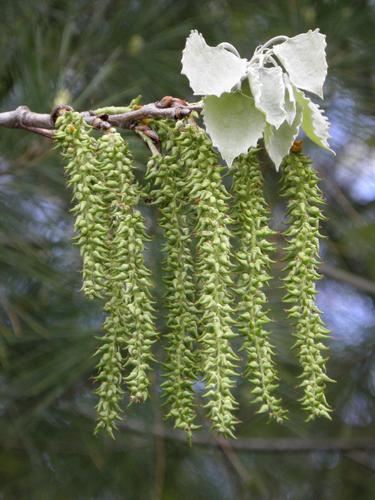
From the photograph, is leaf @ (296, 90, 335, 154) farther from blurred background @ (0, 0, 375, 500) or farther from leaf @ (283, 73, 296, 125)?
blurred background @ (0, 0, 375, 500)

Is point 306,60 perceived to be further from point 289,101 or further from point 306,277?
point 306,277

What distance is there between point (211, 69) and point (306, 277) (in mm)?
180

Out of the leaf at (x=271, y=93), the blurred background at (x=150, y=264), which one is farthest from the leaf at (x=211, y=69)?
the blurred background at (x=150, y=264)

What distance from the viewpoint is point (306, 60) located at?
760mm

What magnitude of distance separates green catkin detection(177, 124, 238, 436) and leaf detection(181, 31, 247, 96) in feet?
0.14

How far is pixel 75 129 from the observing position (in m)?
0.76

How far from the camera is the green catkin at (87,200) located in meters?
0.72

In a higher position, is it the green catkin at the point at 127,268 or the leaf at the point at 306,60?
the leaf at the point at 306,60

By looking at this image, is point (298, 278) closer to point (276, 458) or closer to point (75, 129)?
Result: point (75, 129)

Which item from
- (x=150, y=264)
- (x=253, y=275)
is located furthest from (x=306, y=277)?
(x=150, y=264)

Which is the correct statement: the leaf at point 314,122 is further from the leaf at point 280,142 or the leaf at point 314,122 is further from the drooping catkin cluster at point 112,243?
the drooping catkin cluster at point 112,243

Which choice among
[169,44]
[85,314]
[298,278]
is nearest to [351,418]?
[85,314]

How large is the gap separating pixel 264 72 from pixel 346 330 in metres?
1.47

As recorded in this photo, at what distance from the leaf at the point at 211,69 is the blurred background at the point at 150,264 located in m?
0.69
